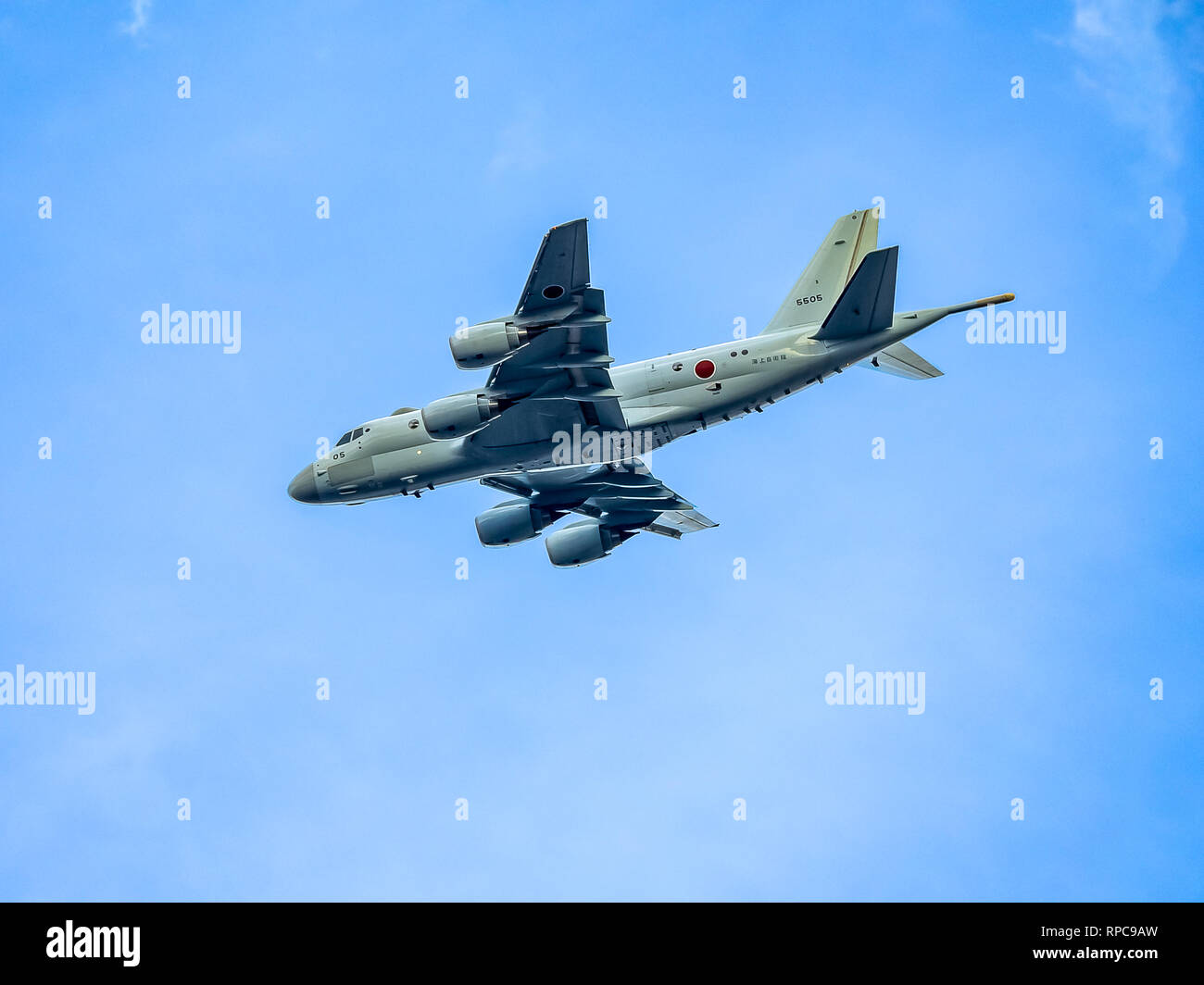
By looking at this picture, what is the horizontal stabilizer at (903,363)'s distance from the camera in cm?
4519

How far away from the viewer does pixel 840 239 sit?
48.8m

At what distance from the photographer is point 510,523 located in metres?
51.3

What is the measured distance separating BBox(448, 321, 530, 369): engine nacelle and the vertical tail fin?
10995mm

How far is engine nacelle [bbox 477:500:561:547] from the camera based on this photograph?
168 feet

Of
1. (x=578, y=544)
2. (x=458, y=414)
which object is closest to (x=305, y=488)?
(x=458, y=414)

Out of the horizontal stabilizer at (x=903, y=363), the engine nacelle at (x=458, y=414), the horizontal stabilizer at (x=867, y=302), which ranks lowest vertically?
the engine nacelle at (x=458, y=414)

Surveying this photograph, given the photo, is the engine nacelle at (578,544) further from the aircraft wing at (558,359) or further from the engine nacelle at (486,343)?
the engine nacelle at (486,343)

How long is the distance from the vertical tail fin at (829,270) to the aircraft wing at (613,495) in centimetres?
788

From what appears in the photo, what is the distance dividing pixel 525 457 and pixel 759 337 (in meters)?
9.13

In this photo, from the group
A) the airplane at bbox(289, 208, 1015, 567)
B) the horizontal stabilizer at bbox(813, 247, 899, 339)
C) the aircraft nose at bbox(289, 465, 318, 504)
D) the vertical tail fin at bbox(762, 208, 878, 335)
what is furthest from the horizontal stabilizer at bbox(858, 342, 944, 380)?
the aircraft nose at bbox(289, 465, 318, 504)

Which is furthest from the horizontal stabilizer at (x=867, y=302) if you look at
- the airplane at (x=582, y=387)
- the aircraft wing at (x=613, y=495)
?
the aircraft wing at (x=613, y=495)

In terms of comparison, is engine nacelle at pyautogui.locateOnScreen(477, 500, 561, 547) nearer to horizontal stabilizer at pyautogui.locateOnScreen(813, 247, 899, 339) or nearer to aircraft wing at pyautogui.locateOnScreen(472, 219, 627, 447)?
aircraft wing at pyautogui.locateOnScreen(472, 219, 627, 447)
